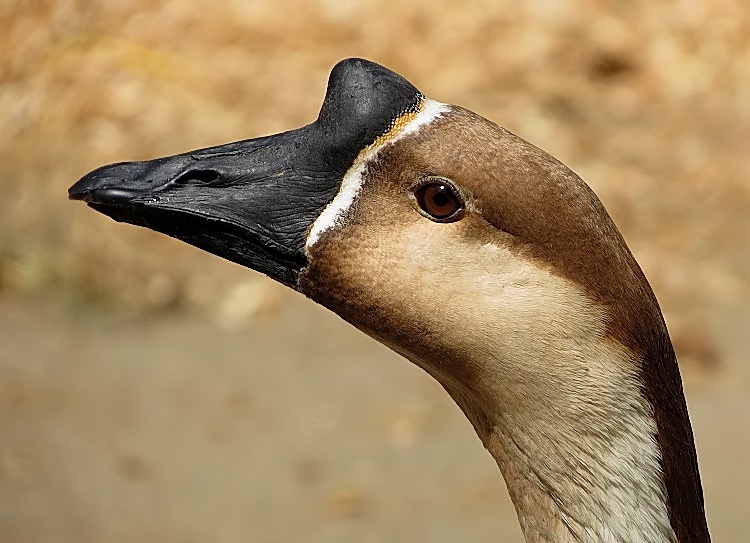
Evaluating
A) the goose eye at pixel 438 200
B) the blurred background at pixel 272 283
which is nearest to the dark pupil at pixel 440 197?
the goose eye at pixel 438 200

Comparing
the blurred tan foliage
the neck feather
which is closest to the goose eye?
the neck feather

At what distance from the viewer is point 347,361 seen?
6082mm

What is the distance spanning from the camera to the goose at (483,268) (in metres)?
1.96

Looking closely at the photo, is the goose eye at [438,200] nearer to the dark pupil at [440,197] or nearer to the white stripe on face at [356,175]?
the dark pupil at [440,197]

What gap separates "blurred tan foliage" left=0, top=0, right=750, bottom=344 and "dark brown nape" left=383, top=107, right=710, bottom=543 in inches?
192

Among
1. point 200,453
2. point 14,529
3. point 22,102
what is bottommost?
point 14,529

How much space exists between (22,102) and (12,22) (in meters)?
0.76

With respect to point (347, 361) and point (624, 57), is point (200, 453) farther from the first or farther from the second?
point (624, 57)

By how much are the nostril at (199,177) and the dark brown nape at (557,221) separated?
0.36 metres

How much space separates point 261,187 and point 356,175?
0.64 ft

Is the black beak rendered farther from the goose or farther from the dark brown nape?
the dark brown nape

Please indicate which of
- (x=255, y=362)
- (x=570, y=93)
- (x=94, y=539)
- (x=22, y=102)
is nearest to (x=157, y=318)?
(x=255, y=362)

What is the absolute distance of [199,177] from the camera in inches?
82.7

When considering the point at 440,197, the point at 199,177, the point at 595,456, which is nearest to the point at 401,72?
the point at 199,177
